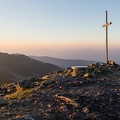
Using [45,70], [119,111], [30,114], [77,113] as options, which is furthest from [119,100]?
[45,70]

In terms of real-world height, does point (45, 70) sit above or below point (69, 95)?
below

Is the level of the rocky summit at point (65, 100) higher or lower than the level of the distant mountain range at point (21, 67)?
higher

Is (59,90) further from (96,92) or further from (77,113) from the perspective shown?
(77,113)

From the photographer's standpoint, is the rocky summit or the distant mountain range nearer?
the rocky summit

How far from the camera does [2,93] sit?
2236 cm

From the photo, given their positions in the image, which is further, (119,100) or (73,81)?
(73,81)

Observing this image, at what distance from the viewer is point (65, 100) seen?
16.2 m

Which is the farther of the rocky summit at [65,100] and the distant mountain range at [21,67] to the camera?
the distant mountain range at [21,67]

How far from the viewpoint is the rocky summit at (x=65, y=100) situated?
1377 centimetres

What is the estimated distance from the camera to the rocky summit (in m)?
13.8

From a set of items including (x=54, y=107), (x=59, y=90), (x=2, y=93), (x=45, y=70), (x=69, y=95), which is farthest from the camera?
(x=45, y=70)

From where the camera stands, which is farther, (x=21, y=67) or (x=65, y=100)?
(x=21, y=67)

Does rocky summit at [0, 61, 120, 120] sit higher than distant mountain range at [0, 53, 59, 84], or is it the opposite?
rocky summit at [0, 61, 120, 120]

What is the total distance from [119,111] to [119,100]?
149 cm
